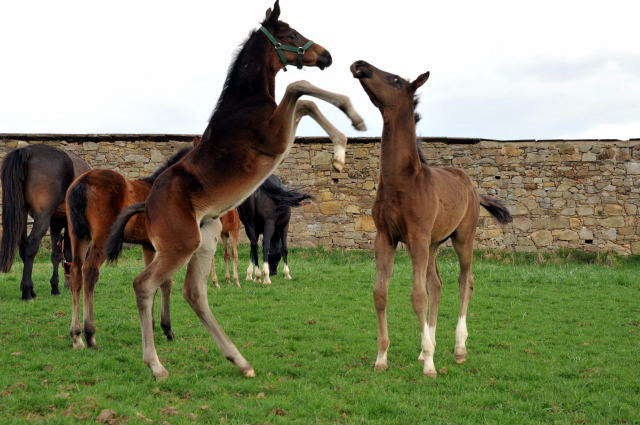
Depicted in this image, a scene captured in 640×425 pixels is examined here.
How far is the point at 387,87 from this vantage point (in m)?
5.89

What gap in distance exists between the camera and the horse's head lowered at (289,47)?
5.39 m

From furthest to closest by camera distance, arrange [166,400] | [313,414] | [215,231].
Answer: [215,231] → [166,400] → [313,414]

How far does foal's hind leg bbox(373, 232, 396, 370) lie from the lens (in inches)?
228

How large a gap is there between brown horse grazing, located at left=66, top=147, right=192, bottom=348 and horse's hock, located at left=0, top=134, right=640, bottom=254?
34.4 feet

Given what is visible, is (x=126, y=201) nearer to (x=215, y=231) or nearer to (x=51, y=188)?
(x=215, y=231)

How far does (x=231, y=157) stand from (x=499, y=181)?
13.5 m

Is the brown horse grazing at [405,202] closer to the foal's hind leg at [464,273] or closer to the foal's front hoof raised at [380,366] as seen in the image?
the foal's front hoof raised at [380,366]

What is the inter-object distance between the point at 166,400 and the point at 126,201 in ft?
8.53

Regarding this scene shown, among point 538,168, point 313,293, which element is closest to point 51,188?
point 313,293

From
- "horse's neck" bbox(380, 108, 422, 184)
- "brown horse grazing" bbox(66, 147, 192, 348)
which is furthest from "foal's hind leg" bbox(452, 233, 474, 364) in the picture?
"brown horse grazing" bbox(66, 147, 192, 348)

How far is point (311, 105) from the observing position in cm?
512

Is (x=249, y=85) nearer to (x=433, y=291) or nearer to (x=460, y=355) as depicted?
(x=433, y=291)

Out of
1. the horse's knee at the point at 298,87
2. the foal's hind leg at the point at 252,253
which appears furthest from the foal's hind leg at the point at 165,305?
the foal's hind leg at the point at 252,253

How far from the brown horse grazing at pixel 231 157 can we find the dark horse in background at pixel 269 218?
6441mm
